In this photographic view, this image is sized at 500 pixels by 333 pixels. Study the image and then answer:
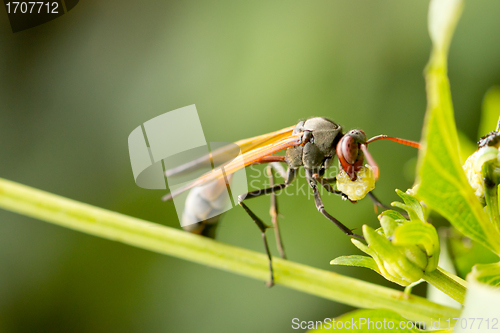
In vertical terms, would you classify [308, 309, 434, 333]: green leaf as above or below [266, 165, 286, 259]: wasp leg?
above

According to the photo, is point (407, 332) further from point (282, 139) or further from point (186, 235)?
point (282, 139)

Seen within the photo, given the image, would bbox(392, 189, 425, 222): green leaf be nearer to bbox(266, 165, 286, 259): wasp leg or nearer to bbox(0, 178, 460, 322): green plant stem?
bbox(0, 178, 460, 322): green plant stem

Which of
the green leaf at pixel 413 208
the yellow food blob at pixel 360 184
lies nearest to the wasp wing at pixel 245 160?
the yellow food blob at pixel 360 184

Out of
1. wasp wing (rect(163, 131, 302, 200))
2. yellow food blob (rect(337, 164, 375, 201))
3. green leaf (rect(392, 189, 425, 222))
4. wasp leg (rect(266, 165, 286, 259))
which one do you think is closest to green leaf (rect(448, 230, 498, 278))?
yellow food blob (rect(337, 164, 375, 201))

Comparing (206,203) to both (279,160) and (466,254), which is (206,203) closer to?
(279,160)

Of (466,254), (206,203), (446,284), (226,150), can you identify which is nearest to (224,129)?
(226,150)

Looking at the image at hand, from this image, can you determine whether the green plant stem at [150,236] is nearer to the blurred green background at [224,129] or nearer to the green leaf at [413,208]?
the green leaf at [413,208]
